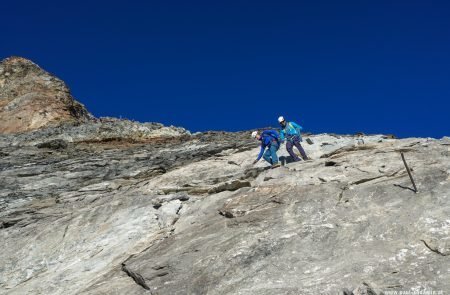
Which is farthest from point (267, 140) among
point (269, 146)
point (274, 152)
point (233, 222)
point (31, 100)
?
point (31, 100)

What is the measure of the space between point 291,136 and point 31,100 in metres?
35.6

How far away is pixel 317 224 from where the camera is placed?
15.0 m

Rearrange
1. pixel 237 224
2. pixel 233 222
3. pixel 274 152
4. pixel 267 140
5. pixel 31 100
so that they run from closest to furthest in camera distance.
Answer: pixel 237 224 < pixel 233 222 < pixel 274 152 < pixel 267 140 < pixel 31 100

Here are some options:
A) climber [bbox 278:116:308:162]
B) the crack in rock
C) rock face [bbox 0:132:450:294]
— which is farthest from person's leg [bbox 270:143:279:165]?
the crack in rock

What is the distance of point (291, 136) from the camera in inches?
890

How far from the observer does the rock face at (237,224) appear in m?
13.1

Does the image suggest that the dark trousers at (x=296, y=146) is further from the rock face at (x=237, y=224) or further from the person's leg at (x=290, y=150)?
the rock face at (x=237, y=224)

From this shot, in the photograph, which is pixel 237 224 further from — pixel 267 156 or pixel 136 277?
pixel 267 156

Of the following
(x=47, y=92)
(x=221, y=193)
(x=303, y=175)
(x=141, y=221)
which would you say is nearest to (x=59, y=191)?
(x=141, y=221)

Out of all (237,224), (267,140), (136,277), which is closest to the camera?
(136,277)

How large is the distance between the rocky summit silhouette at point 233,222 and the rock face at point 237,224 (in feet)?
0.15

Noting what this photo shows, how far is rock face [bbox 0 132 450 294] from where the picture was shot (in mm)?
13141

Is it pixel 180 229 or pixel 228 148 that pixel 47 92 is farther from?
pixel 180 229

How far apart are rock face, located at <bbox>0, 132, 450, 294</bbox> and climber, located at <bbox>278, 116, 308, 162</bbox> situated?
42.0 inches
